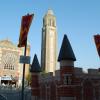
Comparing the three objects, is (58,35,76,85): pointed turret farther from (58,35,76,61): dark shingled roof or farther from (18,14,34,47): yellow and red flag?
(18,14,34,47): yellow and red flag

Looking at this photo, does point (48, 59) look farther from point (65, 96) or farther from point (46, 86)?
point (65, 96)

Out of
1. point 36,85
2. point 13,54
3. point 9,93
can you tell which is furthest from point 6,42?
point 36,85

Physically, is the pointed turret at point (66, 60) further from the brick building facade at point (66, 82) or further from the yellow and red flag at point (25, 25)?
the yellow and red flag at point (25, 25)

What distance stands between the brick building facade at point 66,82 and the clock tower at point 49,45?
78305 millimetres

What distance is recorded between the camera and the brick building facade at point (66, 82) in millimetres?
28078

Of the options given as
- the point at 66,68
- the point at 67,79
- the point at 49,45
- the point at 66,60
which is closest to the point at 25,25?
the point at 66,60

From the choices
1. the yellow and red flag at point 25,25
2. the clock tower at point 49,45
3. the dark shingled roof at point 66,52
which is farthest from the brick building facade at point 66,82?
the clock tower at point 49,45

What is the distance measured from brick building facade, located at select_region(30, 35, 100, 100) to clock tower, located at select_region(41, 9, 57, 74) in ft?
257

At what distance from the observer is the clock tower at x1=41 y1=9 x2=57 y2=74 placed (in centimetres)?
12244

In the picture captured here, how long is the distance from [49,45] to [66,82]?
95.9 m

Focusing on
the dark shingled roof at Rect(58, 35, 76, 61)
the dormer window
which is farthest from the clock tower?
the dark shingled roof at Rect(58, 35, 76, 61)

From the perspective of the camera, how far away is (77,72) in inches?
1342

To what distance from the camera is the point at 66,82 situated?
28.6 m

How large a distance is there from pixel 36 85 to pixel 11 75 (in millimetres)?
43346
